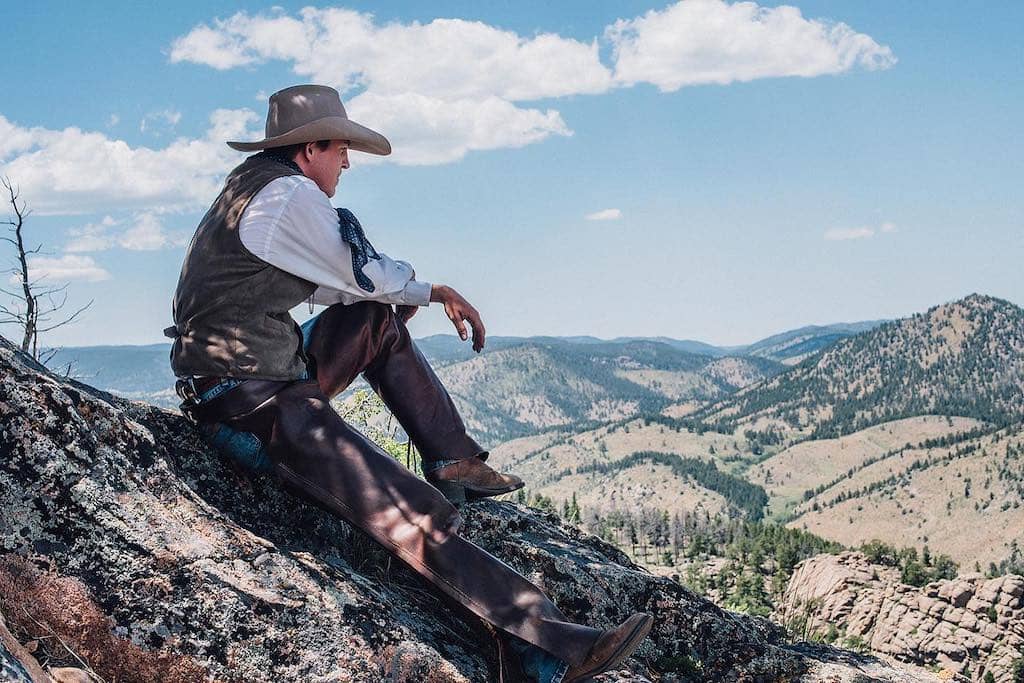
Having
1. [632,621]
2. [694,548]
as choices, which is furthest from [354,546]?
[694,548]

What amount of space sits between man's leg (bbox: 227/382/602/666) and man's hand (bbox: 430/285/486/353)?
1.05 metres

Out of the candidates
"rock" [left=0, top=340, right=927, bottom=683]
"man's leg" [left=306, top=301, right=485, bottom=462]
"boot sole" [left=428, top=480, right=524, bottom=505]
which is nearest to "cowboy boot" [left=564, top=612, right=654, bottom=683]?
"rock" [left=0, top=340, right=927, bottom=683]

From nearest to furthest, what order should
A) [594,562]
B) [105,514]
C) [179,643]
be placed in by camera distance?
[179,643]
[105,514]
[594,562]

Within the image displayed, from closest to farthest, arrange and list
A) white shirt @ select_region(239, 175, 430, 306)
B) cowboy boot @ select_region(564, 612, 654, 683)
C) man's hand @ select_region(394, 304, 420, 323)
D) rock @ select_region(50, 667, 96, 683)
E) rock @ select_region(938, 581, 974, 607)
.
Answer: rock @ select_region(50, 667, 96, 683)
cowboy boot @ select_region(564, 612, 654, 683)
white shirt @ select_region(239, 175, 430, 306)
man's hand @ select_region(394, 304, 420, 323)
rock @ select_region(938, 581, 974, 607)

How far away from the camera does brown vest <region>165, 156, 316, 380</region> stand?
546cm

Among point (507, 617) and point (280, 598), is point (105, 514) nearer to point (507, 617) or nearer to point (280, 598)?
point (280, 598)

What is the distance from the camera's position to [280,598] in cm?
493

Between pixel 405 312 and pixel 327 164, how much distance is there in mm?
1185

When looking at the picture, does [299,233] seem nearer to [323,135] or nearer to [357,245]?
[357,245]

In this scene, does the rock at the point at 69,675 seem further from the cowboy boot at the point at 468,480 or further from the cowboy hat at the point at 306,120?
the cowboy hat at the point at 306,120

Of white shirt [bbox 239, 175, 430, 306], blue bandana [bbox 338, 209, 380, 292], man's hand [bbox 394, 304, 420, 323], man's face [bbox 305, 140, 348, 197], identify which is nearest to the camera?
white shirt [bbox 239, 175, 430, 306]

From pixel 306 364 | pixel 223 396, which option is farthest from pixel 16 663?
pixel 306 364

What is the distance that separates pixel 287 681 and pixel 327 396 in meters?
2.14

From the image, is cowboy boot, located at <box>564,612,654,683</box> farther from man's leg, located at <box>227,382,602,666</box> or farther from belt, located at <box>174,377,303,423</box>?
belt, located at <box>174,377,303,423</box>
